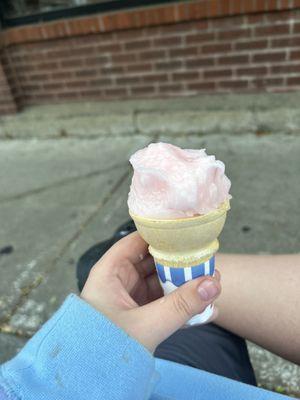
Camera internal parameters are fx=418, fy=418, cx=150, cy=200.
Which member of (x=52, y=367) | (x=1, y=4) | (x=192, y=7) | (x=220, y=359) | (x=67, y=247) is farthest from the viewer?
(x=1, y=4)

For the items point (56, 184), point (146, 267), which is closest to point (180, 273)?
point (146, 267)

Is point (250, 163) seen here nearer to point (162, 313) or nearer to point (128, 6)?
point (128, 6)

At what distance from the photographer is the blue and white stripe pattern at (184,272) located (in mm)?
1055

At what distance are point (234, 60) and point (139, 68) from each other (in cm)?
89

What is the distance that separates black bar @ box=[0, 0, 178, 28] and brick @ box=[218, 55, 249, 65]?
0.66m

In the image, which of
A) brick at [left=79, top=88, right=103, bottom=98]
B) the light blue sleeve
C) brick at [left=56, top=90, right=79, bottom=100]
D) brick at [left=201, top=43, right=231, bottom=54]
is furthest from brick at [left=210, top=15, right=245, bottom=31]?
the light blue sleeve

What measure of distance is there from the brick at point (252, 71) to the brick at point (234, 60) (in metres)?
0.07

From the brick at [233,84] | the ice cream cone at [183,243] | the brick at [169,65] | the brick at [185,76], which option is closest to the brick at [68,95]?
the brick at [169,65]

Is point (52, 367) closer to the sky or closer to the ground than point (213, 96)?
closer to the sky

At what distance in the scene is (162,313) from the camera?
3.13 ft

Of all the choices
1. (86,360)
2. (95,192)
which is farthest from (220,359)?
(95,192)

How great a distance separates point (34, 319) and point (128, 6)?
286cm

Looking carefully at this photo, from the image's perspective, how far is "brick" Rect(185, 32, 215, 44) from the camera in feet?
11.7

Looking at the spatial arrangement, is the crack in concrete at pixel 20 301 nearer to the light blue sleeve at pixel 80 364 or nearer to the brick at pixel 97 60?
the light blue sleeve at pixel 80 364
